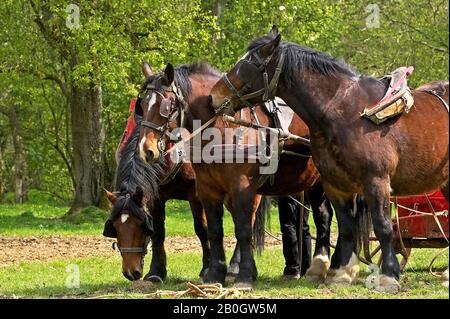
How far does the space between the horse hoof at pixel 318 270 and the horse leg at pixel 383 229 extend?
1.55 m

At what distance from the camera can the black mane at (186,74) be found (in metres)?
8.72

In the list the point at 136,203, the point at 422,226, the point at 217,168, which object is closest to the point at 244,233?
the point at 217,168

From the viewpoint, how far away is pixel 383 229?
7.96 m

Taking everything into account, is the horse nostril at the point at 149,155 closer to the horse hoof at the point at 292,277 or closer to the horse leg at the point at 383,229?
the horse leg at the point at 383,229

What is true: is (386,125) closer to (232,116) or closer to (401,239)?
(232,116)

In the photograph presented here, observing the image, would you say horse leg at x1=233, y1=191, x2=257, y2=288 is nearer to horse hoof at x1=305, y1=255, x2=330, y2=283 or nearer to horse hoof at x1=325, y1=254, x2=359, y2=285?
horse hoof at x1=325, y1=254, x2=359, y2=285

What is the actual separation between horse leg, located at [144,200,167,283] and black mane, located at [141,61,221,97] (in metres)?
1.59

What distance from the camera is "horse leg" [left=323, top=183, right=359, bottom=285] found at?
856 centimetres

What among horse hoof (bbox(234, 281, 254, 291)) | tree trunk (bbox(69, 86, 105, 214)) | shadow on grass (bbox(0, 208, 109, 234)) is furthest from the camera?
tree trunk (bbox(69, 86, 105, 214))

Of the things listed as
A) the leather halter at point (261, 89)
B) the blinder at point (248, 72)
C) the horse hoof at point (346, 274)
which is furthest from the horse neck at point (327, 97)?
the horse hoof at point (346, 274)

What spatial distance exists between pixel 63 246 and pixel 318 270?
7.42 m

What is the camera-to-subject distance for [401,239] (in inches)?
382

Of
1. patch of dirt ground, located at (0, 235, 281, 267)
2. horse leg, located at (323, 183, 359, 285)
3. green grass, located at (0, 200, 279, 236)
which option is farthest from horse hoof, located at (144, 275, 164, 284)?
green grass, located at (0, 200, 279, 236)

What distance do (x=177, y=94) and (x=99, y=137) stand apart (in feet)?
45.2
